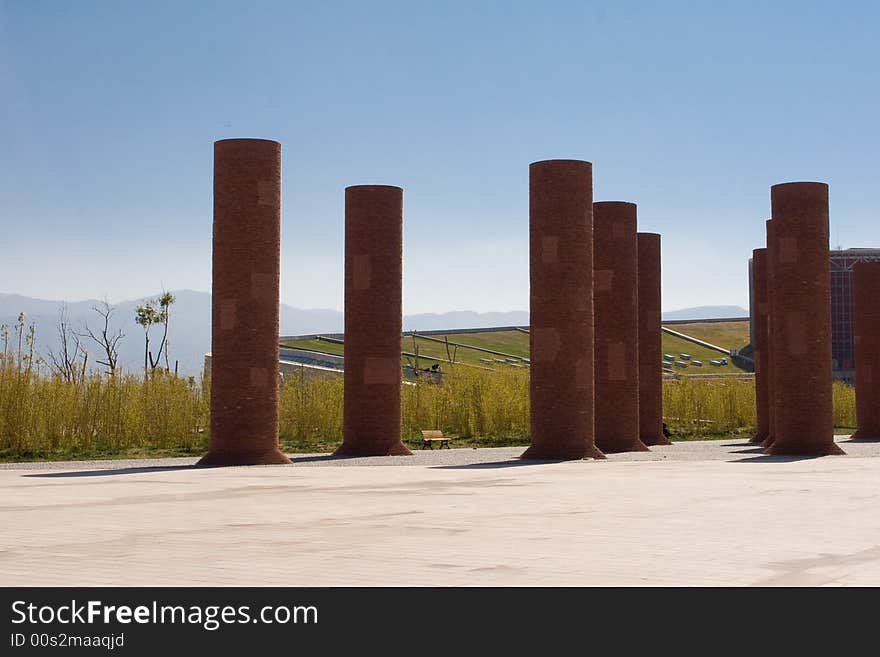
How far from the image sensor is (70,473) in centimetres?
1659

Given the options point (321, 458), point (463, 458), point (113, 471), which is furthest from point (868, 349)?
point (113, 471)

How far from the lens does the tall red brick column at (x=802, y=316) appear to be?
21.0 metres

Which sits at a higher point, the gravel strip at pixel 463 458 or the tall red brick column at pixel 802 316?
the tall red brick column at pixel 802 316

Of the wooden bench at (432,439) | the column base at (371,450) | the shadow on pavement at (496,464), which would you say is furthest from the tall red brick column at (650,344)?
the column base at (371,450)

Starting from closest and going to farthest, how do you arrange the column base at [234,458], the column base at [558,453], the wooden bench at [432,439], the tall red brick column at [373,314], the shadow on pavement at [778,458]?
1. the column base at [234,458]
2. the shadow on pavement at [778,458]
3. the column base at [558,453]
4. the tall red brick column at [373,314]
5. the wooden bench at [432,439]

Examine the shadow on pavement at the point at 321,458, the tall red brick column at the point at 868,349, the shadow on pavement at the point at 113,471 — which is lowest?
the shadow on pavement at the point at 113,471

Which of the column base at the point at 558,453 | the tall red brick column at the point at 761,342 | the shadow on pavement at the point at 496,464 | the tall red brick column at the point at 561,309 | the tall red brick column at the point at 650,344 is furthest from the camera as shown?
the tall red brick column at the point at 761,342

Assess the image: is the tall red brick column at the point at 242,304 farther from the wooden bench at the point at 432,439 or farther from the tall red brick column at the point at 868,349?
the tall red brick column at the point at 868,349

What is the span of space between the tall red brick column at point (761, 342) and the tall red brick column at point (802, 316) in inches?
216
